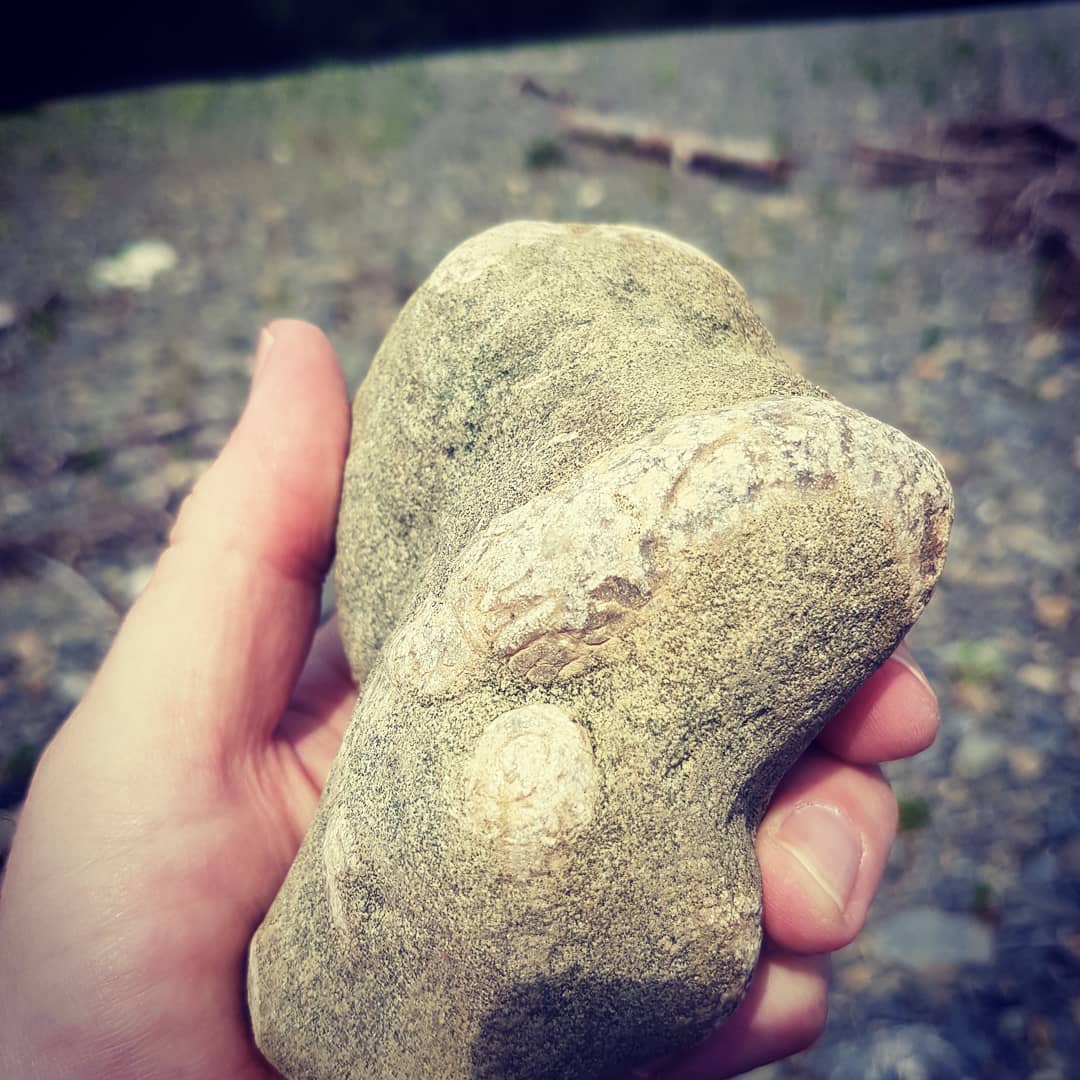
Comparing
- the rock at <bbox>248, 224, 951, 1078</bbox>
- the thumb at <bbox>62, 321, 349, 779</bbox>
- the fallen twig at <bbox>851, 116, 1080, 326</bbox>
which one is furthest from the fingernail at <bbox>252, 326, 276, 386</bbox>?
the fallen twig at <bbox>851, 116, 1080, 326</bbox>

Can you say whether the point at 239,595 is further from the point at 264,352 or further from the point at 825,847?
the point at 825,847

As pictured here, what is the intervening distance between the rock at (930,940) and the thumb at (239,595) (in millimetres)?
1600

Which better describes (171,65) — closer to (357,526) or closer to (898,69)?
(898,69)

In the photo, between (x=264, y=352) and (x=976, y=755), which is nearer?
(x=264, y=352)

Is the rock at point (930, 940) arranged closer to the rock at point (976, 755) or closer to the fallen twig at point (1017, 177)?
the rock at point (976, 755)

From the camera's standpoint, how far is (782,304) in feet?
15.0

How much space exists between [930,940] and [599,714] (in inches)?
59.4

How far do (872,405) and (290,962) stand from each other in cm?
304

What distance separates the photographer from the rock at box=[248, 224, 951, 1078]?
1.46 meters

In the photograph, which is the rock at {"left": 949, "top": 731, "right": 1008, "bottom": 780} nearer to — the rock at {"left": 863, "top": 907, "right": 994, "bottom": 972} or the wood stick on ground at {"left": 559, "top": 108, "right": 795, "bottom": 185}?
the rock at {"left": 863, "top": 907, "right": 994, "bottom": 972}

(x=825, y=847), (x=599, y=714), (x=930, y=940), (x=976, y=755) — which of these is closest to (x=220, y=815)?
(x=599, y=714)

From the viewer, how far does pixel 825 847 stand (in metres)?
1.91

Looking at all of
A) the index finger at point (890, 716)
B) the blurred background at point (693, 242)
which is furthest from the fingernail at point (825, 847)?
the blurred background at point (693, 242)

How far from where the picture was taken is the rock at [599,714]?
1.46 meters
